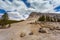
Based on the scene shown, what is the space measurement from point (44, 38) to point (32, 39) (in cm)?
160

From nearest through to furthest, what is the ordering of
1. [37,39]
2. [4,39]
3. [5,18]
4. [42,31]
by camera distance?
[37,39]
[4,39]
[42,31]
[5,18]

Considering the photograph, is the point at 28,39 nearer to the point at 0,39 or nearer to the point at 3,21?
the point at 0,39

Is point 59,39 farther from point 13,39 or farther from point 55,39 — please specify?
point 13,39

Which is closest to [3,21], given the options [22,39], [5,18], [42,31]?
[5,18]

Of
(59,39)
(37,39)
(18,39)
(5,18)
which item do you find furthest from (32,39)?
(5,18)

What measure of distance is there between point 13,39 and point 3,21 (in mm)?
26757

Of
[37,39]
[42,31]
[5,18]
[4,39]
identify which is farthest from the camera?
[5,18]

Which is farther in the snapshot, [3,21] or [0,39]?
[3,21]

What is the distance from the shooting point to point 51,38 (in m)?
20.8

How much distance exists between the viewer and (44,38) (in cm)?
2091

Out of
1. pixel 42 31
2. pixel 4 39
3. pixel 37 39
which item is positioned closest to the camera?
pixel 37 39

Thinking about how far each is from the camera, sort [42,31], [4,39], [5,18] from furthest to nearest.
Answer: [5,18]
[42,31]
[4,39]

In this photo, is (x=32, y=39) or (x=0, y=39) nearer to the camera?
(x=32, y=39)

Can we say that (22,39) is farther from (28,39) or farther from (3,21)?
(3,21)
